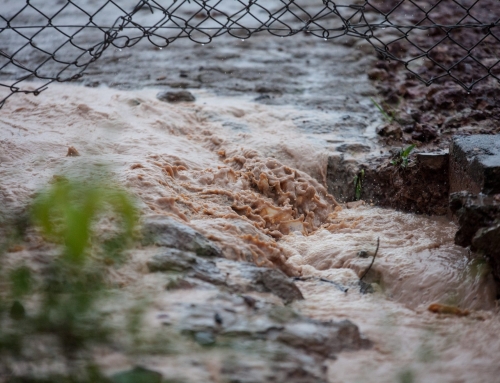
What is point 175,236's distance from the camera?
2188 millimetres

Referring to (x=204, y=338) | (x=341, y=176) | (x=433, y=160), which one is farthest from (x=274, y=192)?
(x=204, y=338)

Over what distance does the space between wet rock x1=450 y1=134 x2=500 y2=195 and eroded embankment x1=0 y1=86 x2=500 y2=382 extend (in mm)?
241

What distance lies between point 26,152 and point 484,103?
2.79 meters

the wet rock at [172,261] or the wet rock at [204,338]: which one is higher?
the wet rock at [204,338]

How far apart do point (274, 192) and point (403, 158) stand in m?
0.65

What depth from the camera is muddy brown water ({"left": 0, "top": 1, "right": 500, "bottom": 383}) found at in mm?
1857

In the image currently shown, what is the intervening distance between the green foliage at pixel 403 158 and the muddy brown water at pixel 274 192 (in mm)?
241

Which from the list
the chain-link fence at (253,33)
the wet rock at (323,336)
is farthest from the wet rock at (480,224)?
the chain-link fence at (253,33)

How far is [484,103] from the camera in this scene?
4.05m

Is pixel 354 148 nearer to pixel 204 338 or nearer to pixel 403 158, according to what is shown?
pixel 403 158

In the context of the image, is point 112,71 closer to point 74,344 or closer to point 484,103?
point 484,103

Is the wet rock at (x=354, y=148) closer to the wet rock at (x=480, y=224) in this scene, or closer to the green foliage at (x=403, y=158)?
the green foliage at (x=403, y=158)

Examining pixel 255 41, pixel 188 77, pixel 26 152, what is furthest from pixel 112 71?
pixel 26 152

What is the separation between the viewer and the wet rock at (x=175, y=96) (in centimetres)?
406
